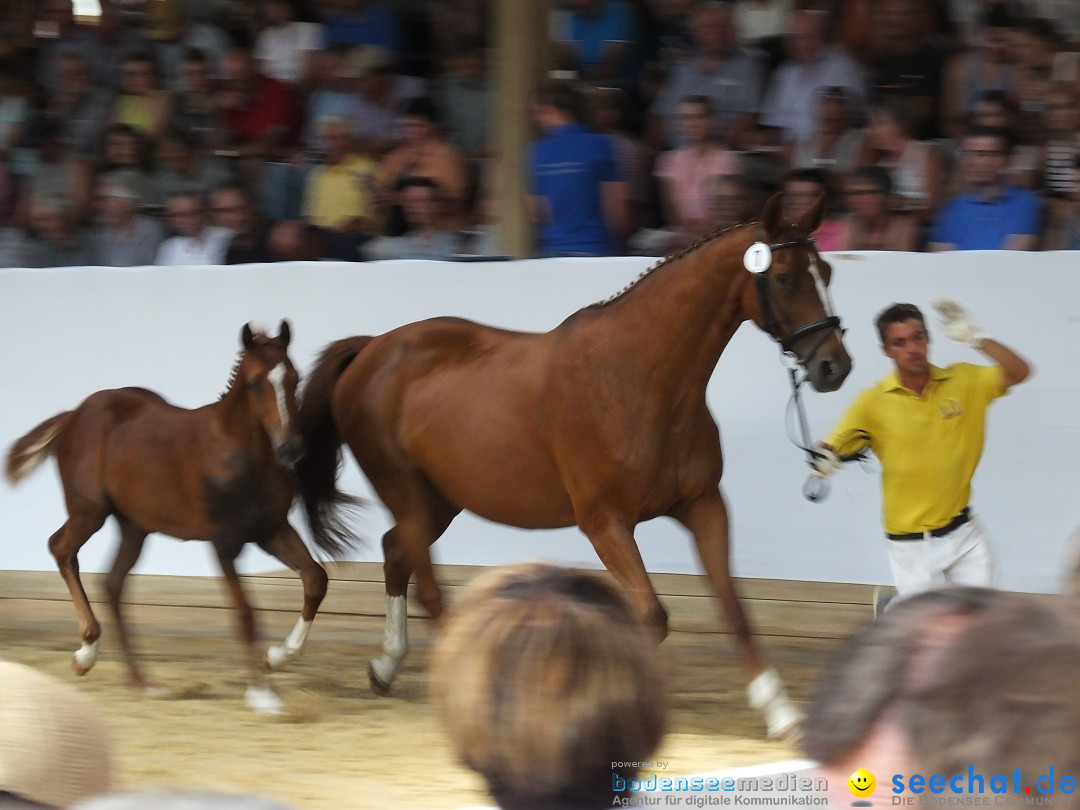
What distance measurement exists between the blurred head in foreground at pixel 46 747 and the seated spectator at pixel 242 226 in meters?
5.77

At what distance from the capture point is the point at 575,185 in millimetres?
6684

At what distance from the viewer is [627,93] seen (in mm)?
7328

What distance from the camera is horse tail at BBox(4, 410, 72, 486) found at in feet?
20.8

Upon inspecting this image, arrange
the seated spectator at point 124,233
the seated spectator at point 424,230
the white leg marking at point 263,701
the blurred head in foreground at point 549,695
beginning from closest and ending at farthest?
the blurred head in foreground at point 549,695
the white leg marking at point 263,701
the seated spectator at point 424,230
the seated spectator at point 124,233

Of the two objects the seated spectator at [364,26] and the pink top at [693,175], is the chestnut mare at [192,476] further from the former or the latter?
the seated spectator at [364,26]

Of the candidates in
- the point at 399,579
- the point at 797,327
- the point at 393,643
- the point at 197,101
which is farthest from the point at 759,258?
the point at 197,101

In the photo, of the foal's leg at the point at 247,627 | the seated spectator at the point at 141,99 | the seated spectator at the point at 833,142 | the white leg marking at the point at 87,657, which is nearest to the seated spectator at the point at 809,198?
the seated spectator at the point at 833,142

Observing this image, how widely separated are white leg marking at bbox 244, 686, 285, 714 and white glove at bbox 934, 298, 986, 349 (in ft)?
9.55

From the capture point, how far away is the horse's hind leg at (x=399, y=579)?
6.11 metres

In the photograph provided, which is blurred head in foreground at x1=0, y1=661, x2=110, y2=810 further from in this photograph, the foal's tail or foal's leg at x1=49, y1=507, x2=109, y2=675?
foal's leg at x1=49, y1=507, x2=109, y2=675

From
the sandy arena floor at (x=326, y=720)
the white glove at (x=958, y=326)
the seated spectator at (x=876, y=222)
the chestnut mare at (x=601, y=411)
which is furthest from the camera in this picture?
the seated spectator at (x=876, y=222)

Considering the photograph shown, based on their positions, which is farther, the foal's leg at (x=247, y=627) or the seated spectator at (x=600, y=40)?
the seated spectator at (x=600, y=40)

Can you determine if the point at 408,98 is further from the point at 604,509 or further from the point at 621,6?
the point at 604,509

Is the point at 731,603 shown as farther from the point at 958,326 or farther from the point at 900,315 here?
the point at 958,326
